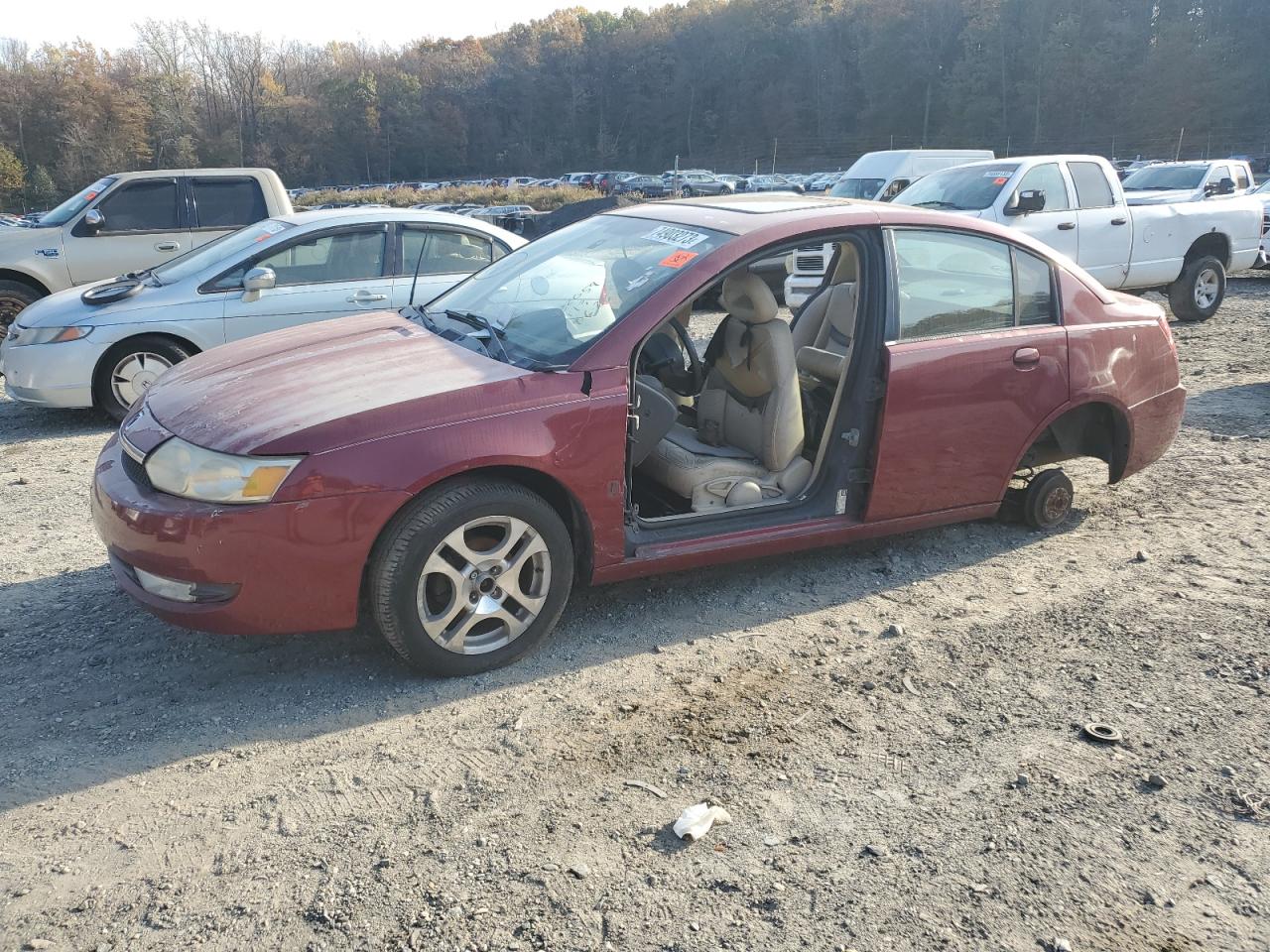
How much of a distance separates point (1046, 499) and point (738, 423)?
170 centimetres

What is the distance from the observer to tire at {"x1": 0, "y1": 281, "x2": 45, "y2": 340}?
9.67m

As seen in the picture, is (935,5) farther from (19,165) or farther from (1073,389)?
(1073,389)

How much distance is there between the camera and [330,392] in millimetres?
3592

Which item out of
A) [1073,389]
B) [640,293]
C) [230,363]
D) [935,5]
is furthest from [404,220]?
[935,5]

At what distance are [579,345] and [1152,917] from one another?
8.36ft


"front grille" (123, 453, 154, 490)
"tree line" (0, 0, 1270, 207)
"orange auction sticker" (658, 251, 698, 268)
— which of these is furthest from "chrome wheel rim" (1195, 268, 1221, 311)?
"tree line" (0, 0, 1270, 207)

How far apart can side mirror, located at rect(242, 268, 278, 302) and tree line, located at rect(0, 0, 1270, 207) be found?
189 ft

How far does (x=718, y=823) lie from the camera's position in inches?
113

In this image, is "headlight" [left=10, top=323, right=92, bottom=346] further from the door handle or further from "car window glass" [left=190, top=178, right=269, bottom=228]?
the door handle

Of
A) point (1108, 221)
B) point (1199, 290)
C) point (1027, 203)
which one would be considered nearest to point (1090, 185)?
point (1108, 221)

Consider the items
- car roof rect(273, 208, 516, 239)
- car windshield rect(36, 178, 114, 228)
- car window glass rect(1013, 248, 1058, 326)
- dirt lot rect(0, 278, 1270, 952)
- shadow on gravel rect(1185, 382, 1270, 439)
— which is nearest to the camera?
dirt lot rect(0, 278, 1270, 952)

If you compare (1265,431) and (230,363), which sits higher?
(230,363)

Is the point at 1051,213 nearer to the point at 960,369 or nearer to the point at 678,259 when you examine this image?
the point at 960,369

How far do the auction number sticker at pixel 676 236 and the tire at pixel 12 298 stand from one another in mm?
8035
